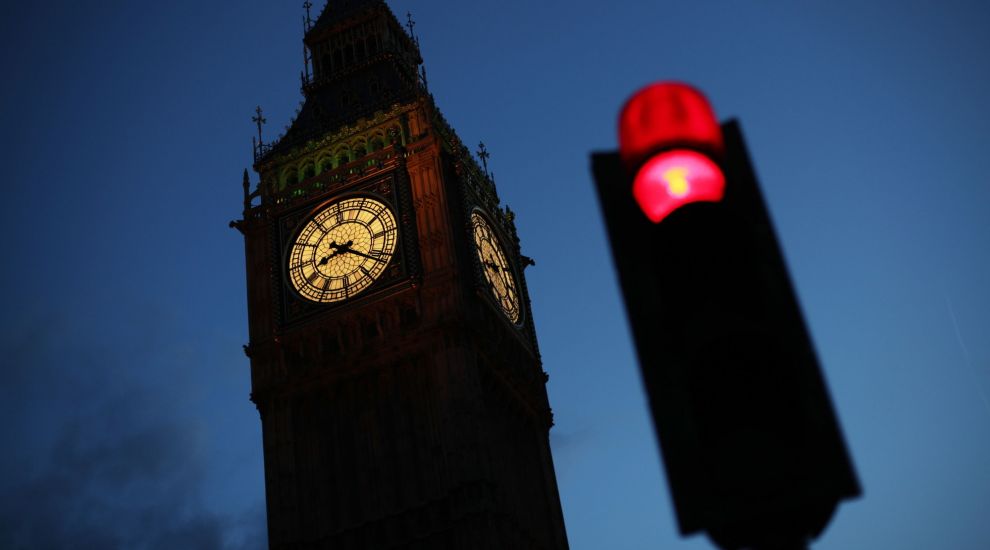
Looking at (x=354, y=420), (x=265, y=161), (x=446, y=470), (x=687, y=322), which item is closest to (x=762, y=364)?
(x=687, y=322)

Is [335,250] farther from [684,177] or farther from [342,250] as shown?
[684,177]


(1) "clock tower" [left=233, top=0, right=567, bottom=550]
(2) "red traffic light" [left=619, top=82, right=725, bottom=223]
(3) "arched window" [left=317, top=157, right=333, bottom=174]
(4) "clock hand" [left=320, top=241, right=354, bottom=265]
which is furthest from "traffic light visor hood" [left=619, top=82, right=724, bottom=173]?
(3) "arched window" [left=317, top=157, right=333, bottom=174]

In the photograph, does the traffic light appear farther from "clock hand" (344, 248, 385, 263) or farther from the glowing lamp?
"clock hand" (344, 248, 385, 263)

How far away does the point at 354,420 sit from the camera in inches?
1843

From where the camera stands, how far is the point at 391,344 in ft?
154

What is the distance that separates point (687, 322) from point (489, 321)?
148 ft

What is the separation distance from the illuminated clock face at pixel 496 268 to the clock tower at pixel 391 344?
11 centimetres

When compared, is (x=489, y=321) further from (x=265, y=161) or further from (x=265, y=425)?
(x=265, y=161)

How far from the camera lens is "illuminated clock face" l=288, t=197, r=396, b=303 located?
48.7 m

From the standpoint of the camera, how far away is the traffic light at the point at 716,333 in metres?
3.82

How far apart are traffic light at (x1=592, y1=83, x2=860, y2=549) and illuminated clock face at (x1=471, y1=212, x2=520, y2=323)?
45504mm

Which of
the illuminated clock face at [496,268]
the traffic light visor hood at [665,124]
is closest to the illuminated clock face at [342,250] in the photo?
the illuminated clock face at [496,268]

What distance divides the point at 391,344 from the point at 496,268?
722 centimetres

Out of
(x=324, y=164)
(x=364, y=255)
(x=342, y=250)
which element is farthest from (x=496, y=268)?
(x=324, y=164)
